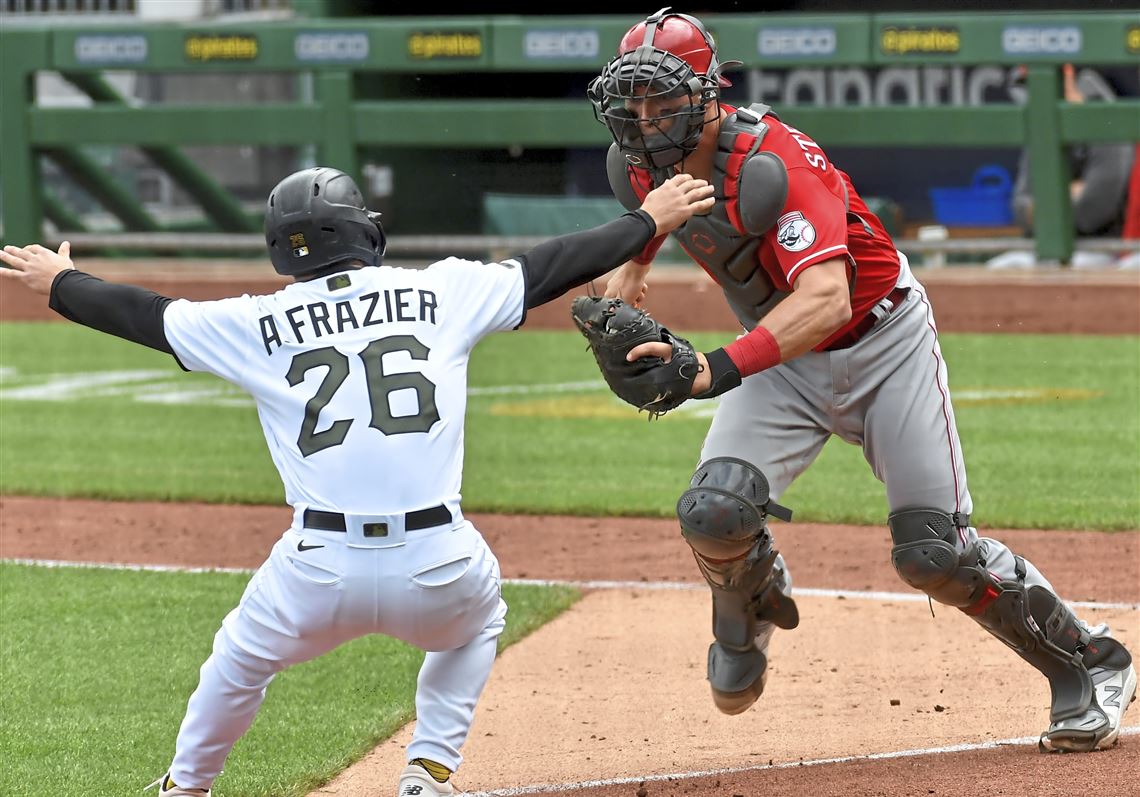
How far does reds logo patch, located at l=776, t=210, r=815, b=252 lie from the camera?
4.12 m

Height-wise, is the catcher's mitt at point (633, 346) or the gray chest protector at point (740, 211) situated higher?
Result: the gray chest protector at point (740, 211)

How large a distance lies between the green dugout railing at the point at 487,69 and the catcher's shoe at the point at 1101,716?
12147 mm

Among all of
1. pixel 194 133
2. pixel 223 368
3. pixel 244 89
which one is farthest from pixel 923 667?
pixel 244 89

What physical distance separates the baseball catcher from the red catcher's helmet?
29.9 inches

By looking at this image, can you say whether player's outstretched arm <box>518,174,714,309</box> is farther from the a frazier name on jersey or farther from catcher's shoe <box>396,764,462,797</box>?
catcher's shoe <box>396,764,462,797</box>

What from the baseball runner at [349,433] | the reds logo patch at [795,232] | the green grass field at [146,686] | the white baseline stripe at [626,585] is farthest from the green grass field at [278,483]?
the reds logo patch at [795,232]

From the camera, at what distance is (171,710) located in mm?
4879

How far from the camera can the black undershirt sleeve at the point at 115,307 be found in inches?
144

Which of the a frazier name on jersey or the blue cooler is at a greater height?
the a frazier name on jersey

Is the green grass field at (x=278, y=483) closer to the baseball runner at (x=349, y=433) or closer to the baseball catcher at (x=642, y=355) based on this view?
the baseball runner at (x=349, y=433)

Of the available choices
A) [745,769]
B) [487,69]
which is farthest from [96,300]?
[487,69]

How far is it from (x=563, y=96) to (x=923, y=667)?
58.7 ft

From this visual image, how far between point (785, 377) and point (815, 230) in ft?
1.89

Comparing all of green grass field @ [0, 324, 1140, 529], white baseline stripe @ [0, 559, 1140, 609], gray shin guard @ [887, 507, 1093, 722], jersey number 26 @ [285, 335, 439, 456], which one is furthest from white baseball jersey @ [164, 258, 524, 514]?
green grass field @ [0, 324, 1140, 529]
